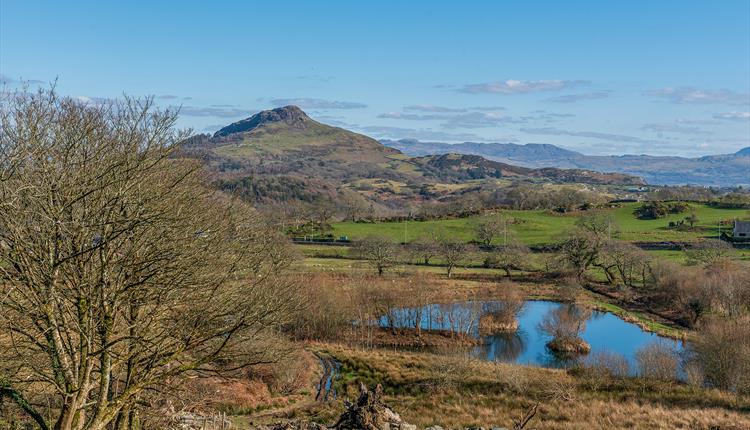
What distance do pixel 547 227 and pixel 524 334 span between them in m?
51.5

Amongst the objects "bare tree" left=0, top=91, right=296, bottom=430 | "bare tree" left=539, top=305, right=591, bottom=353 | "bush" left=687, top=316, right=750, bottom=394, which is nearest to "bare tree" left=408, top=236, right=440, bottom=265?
"bare tree" left=539, top=305, right=591, bottom=353

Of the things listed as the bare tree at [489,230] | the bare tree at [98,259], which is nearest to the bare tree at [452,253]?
the bare tree at [489,230]

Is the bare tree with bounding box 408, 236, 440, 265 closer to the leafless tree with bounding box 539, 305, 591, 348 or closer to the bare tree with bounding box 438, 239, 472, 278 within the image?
the bare tree with bounding box 438, 239, 472, 278

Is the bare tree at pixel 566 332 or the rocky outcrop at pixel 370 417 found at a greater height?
the rocky outcrop at pixel 370 417

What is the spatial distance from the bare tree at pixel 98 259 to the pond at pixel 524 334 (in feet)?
99.8

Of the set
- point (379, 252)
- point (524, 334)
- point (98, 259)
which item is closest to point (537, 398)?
point (98, 259)

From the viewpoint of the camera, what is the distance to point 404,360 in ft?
121

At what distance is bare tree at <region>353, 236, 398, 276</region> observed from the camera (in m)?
66.9

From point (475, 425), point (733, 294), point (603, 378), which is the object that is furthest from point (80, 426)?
point (733, 294)

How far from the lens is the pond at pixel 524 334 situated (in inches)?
1622

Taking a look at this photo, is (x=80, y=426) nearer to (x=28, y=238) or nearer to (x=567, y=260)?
(x=28, y=238)

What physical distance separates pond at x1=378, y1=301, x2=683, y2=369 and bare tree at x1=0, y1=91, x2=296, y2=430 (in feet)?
99.8

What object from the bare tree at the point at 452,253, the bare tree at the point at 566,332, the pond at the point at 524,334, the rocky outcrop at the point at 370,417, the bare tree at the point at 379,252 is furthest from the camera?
the bare tree at the point at 452,253

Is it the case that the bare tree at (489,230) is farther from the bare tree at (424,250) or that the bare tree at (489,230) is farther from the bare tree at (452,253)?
the bare tree at (424,250)
